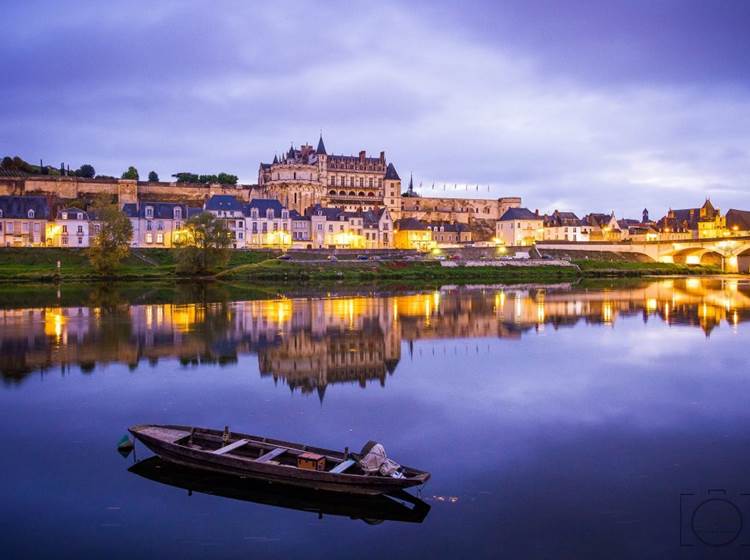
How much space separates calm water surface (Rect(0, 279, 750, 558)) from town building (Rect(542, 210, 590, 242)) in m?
62.8

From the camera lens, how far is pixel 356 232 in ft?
239

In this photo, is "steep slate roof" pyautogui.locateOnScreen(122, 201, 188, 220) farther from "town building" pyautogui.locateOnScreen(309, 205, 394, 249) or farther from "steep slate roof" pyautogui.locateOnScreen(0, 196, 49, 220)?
"town building" pyautogui.locateOnScreen(309, 205, 394, 249)

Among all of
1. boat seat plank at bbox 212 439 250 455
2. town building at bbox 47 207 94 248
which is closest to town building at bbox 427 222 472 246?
town building at bbox 47 207 94 248

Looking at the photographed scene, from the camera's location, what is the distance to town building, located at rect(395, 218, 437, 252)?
3081 inches

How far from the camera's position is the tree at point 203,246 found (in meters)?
49.8

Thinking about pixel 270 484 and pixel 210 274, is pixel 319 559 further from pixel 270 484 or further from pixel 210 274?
pixel 210 274

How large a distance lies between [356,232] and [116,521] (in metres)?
64.9

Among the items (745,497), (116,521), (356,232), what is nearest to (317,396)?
(116,521)

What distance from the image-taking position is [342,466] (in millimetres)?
8969

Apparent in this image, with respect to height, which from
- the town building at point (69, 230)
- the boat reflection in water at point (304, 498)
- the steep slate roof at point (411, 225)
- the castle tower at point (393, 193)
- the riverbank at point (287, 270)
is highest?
the castle tower at point (393, 193)

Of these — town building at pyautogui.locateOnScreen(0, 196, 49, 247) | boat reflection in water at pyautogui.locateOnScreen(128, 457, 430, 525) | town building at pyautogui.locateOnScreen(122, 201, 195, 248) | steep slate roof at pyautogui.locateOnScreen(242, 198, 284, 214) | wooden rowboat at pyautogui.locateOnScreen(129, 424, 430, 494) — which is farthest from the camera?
steep slate roof at pyautogui.locateOnScreen(242, 198, 284, 214)

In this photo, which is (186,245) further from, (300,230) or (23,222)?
(300,230)

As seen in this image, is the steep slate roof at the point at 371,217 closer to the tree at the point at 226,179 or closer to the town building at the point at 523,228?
the town building at the point at 523,228

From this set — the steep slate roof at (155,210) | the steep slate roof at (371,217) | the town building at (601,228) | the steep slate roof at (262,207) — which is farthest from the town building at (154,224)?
the town building at (601,228)
